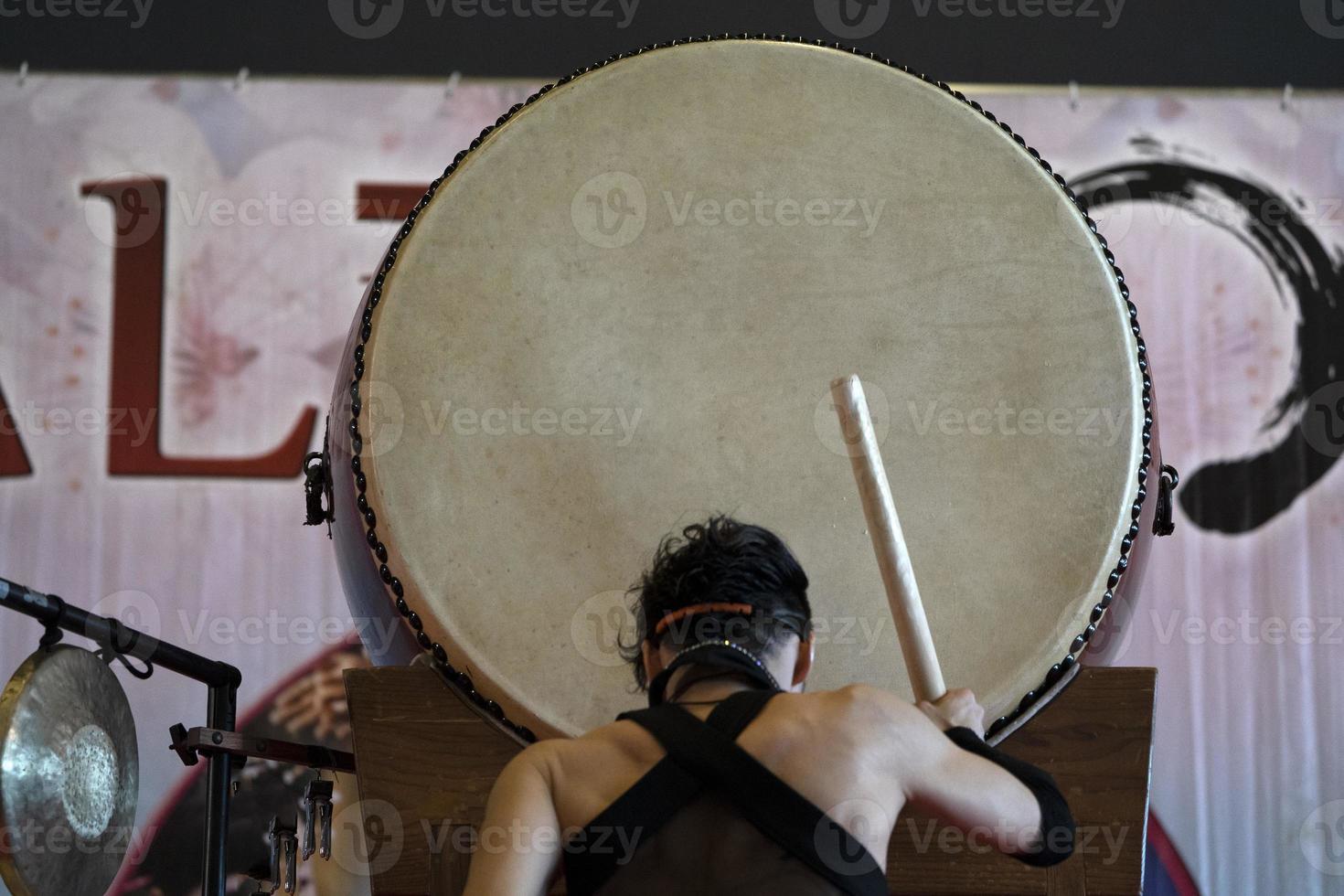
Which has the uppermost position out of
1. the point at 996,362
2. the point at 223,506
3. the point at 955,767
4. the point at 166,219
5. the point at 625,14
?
the point at 625,14

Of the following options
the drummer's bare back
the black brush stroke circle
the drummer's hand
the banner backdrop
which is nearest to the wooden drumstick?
the drummer's hand

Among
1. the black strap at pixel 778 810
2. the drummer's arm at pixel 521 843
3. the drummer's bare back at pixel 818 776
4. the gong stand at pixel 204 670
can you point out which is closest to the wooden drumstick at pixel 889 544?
the drummer's bare back at pixel 818 776

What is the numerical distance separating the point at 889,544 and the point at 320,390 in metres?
2.48

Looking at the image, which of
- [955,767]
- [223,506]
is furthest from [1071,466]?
[223,506]

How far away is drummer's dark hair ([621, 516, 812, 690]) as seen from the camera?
125cm

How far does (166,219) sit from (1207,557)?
2881mm

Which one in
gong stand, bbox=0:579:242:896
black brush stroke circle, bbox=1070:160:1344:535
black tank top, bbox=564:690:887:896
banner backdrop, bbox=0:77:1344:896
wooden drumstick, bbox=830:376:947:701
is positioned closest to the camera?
black tank top, bbox=564:690:887:896

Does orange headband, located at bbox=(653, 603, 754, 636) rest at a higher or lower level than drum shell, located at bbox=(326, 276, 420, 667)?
lower

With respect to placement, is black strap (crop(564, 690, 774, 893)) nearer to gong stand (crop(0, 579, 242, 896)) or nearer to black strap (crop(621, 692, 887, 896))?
black strap (crop(621, 692, 887, 896))

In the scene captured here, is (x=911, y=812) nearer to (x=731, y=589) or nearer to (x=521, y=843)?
(x=731, y=589)

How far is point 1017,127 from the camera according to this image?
3.64 m

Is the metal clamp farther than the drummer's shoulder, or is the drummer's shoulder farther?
the metal clamp

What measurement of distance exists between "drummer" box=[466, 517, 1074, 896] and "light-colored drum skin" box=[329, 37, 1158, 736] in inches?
9.2

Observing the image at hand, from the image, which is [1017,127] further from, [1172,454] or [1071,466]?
[1071,466]
